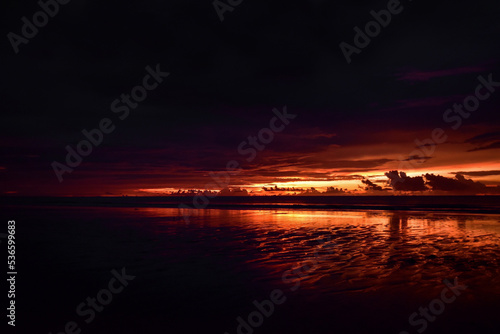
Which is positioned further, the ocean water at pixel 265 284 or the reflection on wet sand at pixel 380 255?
the reflection on wet sand at pixel 380 255

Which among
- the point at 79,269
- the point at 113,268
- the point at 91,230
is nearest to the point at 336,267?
the point at 113,268

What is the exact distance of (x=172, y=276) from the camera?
451 inches

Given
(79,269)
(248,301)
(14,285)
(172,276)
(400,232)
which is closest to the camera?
(248,301)

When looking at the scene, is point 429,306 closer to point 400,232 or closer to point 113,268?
point 113,268

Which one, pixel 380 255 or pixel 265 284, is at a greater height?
pixel 380 255

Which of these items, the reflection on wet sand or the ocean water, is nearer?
the ocean water

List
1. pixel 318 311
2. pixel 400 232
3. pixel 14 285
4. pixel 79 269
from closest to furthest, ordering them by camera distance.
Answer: pixel 318 311 < pixel 14 285 < pixel 79 269 < pixel 400 232

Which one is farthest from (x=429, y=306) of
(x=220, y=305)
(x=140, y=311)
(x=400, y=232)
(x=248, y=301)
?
(x=400, y=232)

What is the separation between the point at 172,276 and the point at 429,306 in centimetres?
770

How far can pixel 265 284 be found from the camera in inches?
415

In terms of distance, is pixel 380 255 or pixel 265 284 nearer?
pixel 265 284

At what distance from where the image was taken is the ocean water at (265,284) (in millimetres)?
7676

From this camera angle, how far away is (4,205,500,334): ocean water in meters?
7.68

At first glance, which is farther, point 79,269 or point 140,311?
point 79,269
